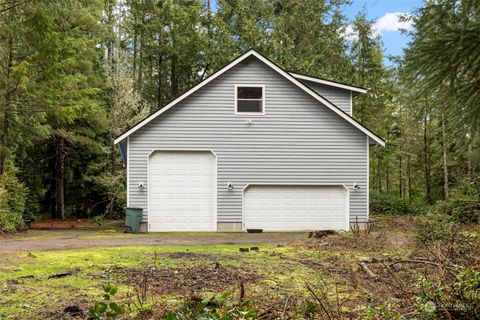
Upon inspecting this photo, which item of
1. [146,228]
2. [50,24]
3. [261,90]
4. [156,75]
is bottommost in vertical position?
[146,228]

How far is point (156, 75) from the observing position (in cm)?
3172

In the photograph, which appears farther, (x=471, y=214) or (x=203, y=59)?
(x=203, y=59)

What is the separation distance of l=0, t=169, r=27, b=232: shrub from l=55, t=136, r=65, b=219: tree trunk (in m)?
6.72

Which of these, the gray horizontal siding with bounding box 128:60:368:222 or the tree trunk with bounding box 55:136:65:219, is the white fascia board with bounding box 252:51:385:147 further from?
the tree trunk with bounding box 55:136:65:219

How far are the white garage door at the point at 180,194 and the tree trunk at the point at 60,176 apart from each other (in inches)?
389

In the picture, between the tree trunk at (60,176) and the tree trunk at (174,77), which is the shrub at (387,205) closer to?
the tree trunk at (174,77)

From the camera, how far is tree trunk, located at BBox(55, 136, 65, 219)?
2328 cm

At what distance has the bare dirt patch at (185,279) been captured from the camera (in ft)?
17.1

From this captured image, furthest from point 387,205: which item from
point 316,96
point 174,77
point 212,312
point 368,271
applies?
point 212,312

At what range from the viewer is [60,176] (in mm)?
23750

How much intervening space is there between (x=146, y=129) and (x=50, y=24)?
15.3ft

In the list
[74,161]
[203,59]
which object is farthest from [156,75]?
[74,161]

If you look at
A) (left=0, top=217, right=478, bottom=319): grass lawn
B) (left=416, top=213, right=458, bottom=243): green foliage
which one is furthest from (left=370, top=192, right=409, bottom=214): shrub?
(left=0, top=217, right=478, bottom=319): grass lawn

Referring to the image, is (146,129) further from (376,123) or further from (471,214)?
(376,123)
